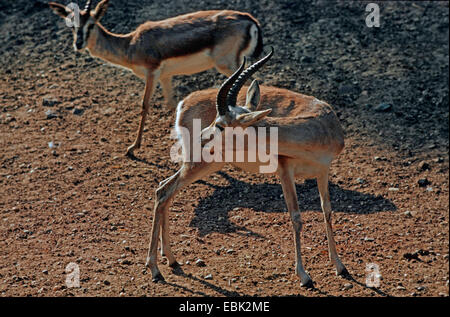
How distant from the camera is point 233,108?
22.3ft

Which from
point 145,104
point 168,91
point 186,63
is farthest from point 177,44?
point 145,104

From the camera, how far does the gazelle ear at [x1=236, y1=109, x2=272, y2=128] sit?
649 centimetres

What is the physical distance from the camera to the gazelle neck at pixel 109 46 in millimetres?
10375

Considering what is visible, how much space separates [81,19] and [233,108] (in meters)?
4.46

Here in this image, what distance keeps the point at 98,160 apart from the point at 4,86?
308cm

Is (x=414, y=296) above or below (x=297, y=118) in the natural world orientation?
below

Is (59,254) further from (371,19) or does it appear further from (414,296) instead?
(371,19)

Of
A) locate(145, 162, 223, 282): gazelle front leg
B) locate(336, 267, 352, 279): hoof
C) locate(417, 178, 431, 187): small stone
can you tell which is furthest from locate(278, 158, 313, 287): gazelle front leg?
locate(417, 178, 431, 187): small stone

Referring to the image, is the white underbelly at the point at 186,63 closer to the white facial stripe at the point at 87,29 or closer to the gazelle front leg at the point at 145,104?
the gazelle front leg at the point at 145,104

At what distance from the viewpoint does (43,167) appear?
9.38 metres

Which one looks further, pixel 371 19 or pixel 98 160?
pixel 371 19

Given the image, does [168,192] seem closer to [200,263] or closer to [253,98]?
[200,263]

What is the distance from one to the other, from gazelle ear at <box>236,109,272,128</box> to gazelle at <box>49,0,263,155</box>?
3.57 m

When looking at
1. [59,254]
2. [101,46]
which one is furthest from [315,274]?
[101,46]
